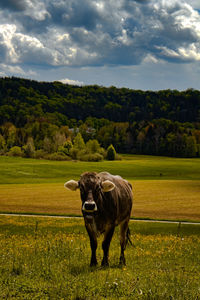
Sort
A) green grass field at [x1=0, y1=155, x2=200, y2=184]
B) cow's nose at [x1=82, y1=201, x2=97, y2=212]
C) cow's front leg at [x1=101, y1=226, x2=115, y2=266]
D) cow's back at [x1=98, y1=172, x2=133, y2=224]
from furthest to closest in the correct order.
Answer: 1. green grass field at [x1=0, y1=155, x2=200, y2=184]
2. cow's back at [x1=98, y1=172, x2=133, y2=224]
3. cow's front leg at [x1=101, y1=226, x2=115, y2=266]
4. cow's nose at [x1=82, y1=201, x2=97, y2=212]

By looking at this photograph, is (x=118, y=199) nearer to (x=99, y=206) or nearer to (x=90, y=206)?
(x=99, y=206)

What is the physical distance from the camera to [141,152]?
17650cm

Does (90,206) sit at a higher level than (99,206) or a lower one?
higher

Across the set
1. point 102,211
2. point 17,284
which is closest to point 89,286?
point 17,284

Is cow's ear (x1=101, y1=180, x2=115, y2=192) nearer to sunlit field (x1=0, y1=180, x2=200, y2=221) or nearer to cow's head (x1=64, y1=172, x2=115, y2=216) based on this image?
cow's head (x1=64, y1=172, x2=115, y2=216)

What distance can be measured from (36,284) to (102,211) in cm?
316

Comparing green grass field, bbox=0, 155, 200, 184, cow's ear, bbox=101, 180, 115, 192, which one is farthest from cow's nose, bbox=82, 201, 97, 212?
green grass field, bbox=0, 155, 200, 184

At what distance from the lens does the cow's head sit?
8.65 m

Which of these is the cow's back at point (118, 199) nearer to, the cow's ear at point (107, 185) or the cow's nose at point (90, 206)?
the cow's ear at point (107, 185)

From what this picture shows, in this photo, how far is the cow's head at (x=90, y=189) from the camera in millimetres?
8649

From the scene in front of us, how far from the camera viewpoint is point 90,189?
908cm

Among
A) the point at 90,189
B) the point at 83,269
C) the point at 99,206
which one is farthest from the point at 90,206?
the point at 83,269

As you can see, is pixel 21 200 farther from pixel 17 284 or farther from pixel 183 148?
pixel 183 148

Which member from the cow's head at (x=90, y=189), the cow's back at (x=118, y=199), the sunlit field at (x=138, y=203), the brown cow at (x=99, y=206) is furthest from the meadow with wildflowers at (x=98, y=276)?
the sunlit field at (x=138, y=203)
